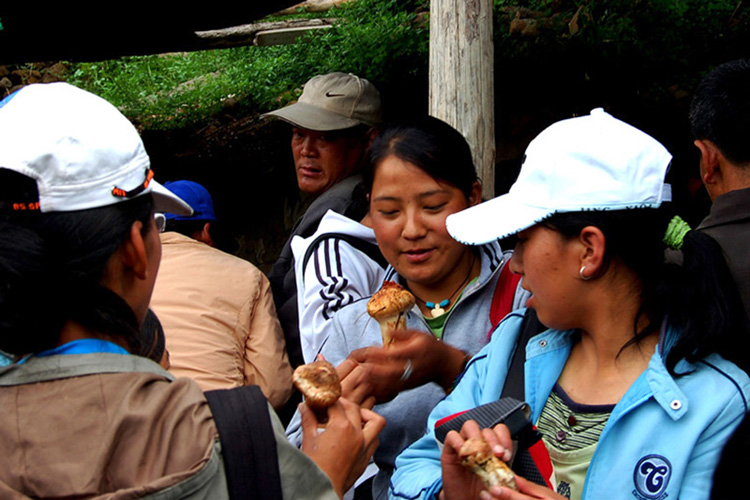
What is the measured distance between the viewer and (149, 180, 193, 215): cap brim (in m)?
1.86

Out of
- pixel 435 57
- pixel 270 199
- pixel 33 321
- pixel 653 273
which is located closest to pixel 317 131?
pixel 435 57

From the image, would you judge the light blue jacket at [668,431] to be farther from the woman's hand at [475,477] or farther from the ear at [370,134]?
the ear at [370,134]

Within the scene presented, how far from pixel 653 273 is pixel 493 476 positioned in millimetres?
700

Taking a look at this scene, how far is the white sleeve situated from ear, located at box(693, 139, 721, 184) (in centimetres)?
135

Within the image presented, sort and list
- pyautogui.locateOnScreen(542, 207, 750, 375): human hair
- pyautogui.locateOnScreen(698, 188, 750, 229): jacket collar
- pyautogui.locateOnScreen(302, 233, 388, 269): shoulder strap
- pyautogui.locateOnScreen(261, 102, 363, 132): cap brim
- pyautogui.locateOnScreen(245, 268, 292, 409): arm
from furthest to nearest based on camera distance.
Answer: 1. pyautogui.locateOnScreen(261, 102, 363, 132): cap brim
2. pyautogui.locateOnScreen(245, 268, 292, 409): arm
3. pyautogui.locateOnScreen(302, 233, 388, 269): shoulder strap
4. pyautogui.locateOnScreen(698, 188, 750, 229): jacket collar
5. pyautogui.locateOnScreen(542, 207, 750, 375): human hair

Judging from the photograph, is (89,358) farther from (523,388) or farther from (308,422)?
(523,388)

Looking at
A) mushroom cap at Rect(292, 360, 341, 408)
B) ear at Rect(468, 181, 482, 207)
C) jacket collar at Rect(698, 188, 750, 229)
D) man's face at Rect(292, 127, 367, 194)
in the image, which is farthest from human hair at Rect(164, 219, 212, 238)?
jacket collar at Rect(698, 188, 750, 229)

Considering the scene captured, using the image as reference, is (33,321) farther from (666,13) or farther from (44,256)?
(666,13)

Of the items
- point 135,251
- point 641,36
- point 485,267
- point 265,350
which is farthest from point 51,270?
point 641,36

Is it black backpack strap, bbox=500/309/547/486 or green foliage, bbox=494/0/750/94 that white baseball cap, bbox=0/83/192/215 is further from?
green foliage, bbox=494/0/750/94

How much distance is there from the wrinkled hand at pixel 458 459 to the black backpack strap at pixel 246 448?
1.50 ft

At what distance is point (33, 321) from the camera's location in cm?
143

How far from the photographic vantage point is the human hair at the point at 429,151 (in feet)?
8.81

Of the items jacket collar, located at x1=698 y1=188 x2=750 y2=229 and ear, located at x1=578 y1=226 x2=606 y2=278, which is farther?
jacket collar, located at x1=698 y1=188 x2=750 y2=229
